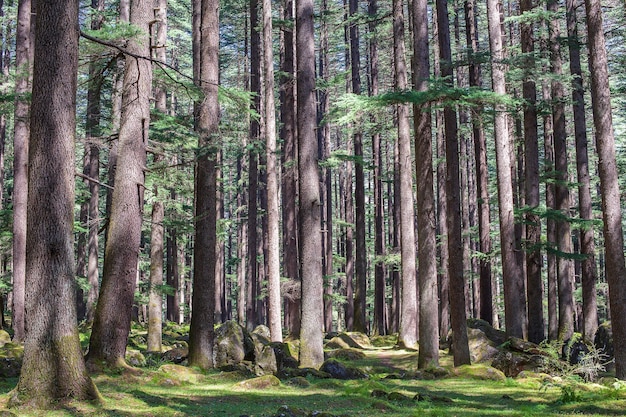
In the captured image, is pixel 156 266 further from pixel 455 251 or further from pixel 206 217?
pixel 455 251

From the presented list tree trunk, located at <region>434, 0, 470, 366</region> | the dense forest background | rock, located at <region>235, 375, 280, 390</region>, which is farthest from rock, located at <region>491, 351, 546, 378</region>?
rock, located at <region>235, 375, 280, 390</region>

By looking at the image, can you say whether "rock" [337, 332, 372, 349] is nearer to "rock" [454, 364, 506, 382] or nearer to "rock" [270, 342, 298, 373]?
"rock" [270, 342, 298, 373]

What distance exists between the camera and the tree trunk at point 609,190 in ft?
43.1

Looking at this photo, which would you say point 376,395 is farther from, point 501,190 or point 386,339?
point 386,339

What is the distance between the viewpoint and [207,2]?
1467 centimetres

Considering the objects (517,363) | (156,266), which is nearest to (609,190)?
(517,363)

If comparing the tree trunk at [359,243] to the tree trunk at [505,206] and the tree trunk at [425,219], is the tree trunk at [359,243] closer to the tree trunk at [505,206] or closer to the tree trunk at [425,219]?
the tree trunk at [505,206]

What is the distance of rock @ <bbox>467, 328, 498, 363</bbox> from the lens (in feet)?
60.3

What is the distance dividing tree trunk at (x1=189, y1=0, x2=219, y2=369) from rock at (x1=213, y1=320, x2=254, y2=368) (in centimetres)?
133

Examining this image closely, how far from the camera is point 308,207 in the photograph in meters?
14.5

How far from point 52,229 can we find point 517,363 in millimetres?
12604

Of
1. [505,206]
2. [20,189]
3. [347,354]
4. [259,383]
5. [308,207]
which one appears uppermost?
[20,189]

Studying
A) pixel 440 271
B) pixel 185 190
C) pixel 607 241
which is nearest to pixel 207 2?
pixel 185 190

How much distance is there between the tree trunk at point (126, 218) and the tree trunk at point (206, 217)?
5.57 feet
